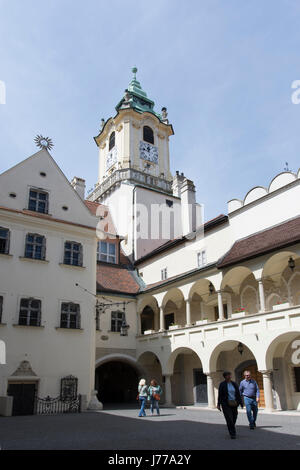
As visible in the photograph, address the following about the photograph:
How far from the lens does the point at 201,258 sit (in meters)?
27.3

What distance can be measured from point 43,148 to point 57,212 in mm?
4162

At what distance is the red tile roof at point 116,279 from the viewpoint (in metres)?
28.4

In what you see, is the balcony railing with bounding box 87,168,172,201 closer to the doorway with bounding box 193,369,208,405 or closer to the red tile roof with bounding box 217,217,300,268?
the red tile roof with bounding box 217,217,300,268

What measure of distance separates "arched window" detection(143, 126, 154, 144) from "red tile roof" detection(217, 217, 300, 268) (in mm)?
25926

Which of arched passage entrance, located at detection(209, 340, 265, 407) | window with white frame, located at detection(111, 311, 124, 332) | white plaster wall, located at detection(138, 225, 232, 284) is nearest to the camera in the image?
arched passage entrance, located at detection(209, 340, 265, 407)

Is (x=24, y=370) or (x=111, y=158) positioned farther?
(x=111, y=158)

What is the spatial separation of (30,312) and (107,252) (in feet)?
40.4

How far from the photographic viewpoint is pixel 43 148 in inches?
957

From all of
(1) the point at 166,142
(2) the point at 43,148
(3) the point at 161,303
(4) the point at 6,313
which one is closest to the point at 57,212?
(2) the point at 43,148

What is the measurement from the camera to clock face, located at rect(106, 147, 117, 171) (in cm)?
4591

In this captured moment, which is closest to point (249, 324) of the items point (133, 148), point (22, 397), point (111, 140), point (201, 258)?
point (201, 258)

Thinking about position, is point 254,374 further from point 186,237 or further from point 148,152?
point 148,152

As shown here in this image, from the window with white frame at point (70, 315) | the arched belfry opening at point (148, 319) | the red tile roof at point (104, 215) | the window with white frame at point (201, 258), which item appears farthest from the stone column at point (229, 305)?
the red tile roof at point (104, 215)

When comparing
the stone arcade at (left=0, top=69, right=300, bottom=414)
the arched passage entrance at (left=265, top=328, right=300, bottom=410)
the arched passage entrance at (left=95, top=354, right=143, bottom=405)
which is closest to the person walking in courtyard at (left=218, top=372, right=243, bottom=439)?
the stone arcade at (left=0, top=69, right=300, bottom=414)
